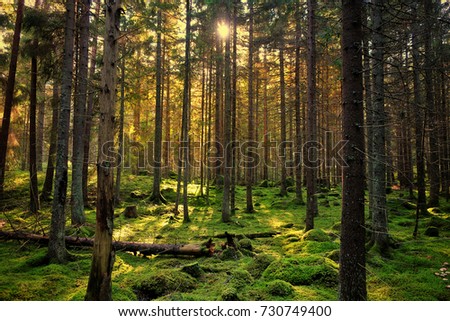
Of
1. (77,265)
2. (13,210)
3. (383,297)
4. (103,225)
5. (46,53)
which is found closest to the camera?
(103,225)

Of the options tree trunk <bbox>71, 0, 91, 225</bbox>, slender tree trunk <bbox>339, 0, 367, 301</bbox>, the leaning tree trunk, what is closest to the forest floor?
slender tree trunk <bbox>339, 0, 367, 301</bbox>

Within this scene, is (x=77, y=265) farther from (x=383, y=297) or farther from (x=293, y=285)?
(x=383, y=297)

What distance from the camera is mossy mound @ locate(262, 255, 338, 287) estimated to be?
6.27 metres

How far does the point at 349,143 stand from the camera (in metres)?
4.26

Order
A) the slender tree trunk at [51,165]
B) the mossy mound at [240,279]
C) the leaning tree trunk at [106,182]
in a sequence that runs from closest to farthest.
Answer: the leaning tree trunk at [106,182] < the mossy mound at [240,279] < the slender tree trunk at [51,165]

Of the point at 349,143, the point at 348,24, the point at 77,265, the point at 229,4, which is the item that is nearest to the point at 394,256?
the point at 349,143

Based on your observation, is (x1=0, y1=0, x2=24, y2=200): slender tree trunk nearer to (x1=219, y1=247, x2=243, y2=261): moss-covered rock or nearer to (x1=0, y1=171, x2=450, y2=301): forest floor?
(x1=0, y1=171, x2=450, y2=301): forest floor

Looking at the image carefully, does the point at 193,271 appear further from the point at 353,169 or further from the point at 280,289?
the point at 353,169

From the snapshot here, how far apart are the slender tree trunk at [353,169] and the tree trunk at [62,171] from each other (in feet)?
22.1

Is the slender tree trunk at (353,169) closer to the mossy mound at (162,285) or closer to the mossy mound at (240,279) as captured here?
the mossy mound at (240,279)

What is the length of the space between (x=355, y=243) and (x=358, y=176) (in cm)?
100

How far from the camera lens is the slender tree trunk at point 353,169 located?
4219 millimetres

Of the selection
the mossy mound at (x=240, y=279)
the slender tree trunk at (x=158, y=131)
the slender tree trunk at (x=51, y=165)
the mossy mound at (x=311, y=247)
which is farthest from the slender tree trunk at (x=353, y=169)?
the slender tree trunk at (x=51, y=165)

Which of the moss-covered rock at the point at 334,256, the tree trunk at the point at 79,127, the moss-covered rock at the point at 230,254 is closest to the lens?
the moss-covered rock at the point at 334,256
